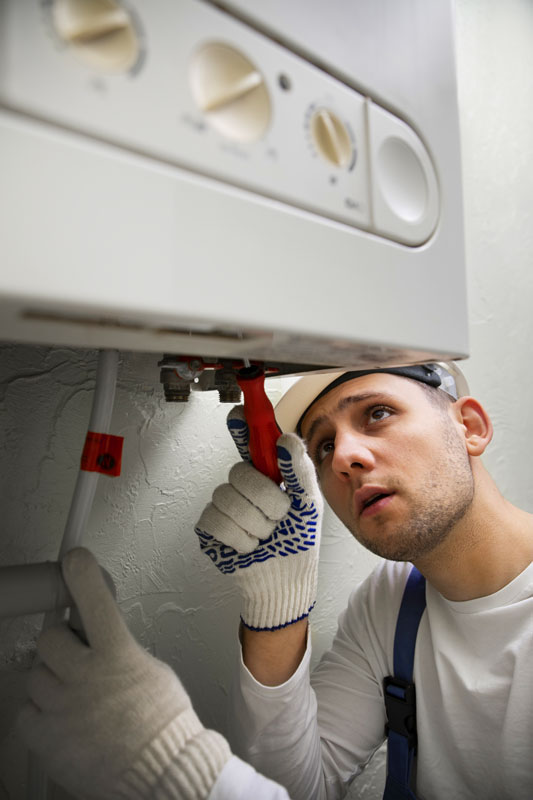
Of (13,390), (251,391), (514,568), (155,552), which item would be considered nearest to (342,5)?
(251,391)

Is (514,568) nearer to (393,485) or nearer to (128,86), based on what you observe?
(393,485)

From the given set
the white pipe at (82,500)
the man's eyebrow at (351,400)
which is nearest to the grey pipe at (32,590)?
the white pipe at (82,500)

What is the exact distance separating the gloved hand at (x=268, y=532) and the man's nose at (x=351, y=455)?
0.13 m

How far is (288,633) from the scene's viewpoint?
25.8 inches

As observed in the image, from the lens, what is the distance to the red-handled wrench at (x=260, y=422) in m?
0.48

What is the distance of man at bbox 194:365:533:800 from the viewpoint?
62 cm

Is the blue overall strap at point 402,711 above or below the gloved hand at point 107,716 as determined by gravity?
below

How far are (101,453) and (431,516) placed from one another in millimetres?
475

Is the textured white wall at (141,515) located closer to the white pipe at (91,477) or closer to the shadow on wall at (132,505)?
the shadow on wall at (132,505)

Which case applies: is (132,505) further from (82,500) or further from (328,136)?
(328,136)

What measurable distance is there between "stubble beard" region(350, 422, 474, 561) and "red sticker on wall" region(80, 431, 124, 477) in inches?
15.4

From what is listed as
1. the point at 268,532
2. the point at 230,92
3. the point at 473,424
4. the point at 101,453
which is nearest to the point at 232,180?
the point at 230,92

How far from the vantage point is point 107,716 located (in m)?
0.37

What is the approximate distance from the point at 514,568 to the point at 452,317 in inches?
23.5
